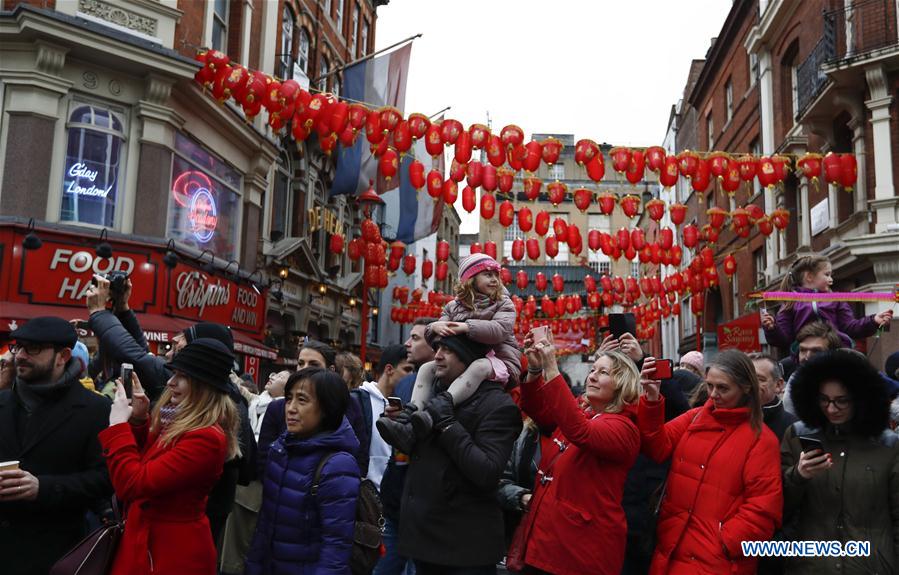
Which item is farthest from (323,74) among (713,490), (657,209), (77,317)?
(713,490)

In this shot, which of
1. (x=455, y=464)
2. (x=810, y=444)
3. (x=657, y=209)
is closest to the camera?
(x=810, y=444)

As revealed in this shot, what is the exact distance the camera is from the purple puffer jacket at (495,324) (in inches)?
152

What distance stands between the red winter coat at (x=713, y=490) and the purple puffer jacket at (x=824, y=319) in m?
2.91

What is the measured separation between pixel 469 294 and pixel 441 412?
0.95 meters

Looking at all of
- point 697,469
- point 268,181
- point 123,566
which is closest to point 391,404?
point 123,566

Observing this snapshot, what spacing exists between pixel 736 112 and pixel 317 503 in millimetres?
25800

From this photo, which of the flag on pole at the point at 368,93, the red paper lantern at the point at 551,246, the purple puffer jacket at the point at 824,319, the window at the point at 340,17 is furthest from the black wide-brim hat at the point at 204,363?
the window at the point at 340,17

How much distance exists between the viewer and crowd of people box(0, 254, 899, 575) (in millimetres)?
3424

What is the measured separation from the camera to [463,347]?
379cm

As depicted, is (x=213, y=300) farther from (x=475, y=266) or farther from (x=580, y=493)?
(x=580, y=493)

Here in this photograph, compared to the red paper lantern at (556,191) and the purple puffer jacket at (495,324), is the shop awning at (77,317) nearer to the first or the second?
the purple puffer jacket at (495,324)

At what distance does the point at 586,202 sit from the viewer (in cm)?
1808

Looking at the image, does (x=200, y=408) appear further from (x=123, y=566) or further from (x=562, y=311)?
(x=562, y=311)

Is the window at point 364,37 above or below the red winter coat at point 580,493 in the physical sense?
above
